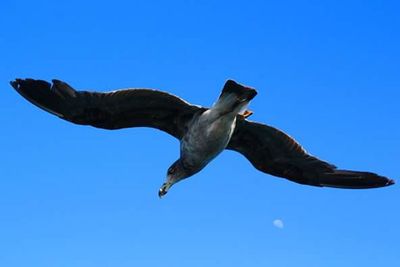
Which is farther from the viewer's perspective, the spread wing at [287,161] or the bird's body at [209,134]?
the spread wing at [287,161]

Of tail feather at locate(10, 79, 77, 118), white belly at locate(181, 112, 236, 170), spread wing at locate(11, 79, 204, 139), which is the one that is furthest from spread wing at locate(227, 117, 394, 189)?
tail feather at locate(10, 79, 77, 118)

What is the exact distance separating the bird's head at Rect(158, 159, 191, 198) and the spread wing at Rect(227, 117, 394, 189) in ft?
4.24

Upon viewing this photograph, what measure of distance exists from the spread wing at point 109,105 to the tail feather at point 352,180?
3691 millimetres

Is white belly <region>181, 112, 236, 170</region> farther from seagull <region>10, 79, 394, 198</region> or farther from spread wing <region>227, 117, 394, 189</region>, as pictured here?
spread wing <region>227, 117, 394, 189</region>

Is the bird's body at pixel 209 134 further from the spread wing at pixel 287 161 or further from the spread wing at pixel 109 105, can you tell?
the spread wing at pixel 287 161

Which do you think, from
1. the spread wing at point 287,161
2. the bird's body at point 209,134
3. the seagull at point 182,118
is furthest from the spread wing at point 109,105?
the spread wing at point 287,161

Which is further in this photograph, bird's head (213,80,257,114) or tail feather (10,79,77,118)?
tail feather (10,79,77,118)

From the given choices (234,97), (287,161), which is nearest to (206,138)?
(234,97)

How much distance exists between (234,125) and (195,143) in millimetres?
890

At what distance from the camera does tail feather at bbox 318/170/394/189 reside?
21.0 m

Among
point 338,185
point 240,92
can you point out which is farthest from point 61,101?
point 338,185

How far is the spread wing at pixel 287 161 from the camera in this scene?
2033 cm

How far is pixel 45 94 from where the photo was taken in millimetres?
19125

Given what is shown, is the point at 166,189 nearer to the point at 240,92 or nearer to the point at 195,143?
the point at 195,143
